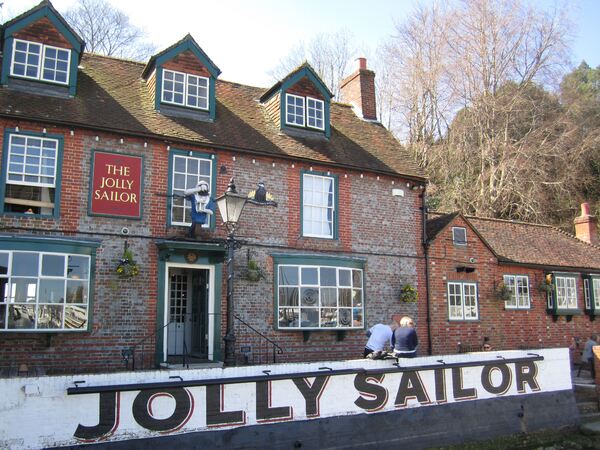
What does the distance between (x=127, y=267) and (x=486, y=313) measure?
11154 millimetres

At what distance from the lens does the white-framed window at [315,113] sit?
16.7 metres

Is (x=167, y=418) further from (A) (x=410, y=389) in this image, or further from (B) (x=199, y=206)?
(B) (x=199, y=206)

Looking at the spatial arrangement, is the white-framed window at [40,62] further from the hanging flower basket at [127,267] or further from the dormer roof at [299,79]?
the dormer roof at [299,79]

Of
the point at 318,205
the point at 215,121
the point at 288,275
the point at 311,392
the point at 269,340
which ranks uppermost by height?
the point at 215,121

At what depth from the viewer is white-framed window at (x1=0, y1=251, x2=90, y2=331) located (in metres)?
11.5

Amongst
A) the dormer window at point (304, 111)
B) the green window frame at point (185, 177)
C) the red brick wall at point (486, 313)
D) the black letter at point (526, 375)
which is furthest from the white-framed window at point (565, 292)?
the green window frame at point (185, 177)

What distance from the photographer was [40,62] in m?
13.4

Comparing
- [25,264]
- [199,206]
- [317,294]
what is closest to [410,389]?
[317,294]

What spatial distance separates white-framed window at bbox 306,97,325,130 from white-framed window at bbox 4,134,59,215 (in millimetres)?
7104

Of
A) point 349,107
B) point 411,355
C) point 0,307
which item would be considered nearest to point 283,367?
point 411,355

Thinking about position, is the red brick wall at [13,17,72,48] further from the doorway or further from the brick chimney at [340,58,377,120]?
the brick chimney at [340,58,377,120]

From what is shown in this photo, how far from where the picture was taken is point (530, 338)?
61.6 ft

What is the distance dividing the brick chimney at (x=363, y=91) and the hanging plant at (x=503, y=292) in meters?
6.92

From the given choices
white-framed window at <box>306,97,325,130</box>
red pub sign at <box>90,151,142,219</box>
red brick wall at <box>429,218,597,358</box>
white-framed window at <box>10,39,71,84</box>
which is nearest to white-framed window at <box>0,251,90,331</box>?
red pub sign at <box>90,151,142,219</box>
